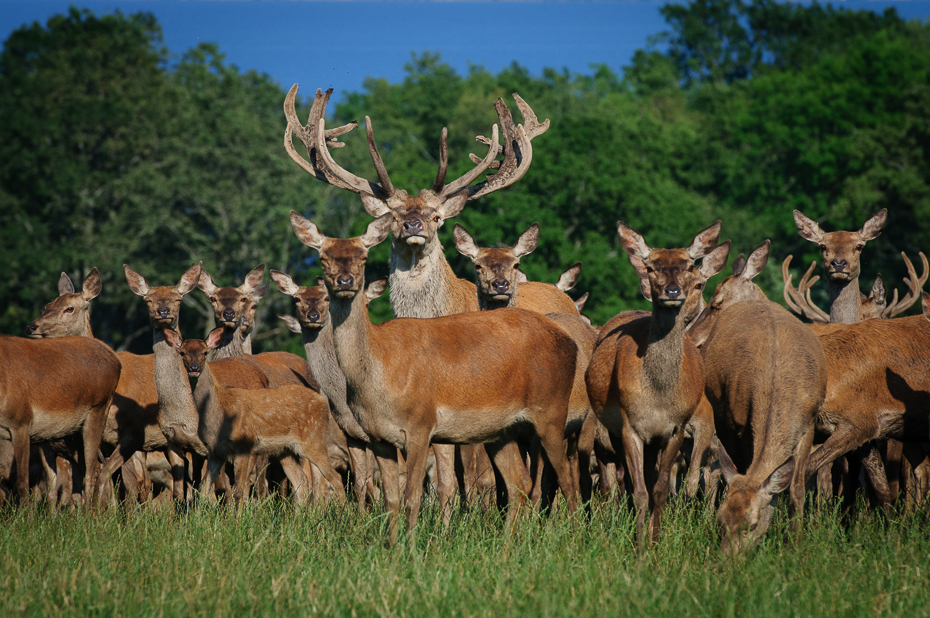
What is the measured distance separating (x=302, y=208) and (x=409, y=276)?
21476 millimetres

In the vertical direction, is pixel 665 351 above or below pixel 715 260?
below

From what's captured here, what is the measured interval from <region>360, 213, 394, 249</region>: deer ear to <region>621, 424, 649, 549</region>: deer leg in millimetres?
1995

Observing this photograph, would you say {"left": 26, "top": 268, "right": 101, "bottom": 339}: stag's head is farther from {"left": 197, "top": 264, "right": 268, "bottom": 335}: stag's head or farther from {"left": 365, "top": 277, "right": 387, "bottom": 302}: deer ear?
{"left": 365, "top": 277, "right": 387, "bottom": 302}: deer ear

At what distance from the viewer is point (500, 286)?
8.21 m

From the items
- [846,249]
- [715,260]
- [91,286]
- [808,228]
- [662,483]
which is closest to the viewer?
[662,483]

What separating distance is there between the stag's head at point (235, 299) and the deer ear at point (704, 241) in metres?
4.30

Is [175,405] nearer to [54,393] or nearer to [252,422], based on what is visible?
[252,422]

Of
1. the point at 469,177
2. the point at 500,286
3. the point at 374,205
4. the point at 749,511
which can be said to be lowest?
the point at 749,511

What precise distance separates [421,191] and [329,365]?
1.73 m

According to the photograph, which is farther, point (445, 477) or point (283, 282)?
point (283, 282)

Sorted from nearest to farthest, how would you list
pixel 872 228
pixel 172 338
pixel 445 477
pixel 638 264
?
pixel 638 264, pixel 445 477, pixel 172 338, pixel 872 228

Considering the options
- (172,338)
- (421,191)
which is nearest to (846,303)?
(421,191)

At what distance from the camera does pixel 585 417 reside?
7.41 metres

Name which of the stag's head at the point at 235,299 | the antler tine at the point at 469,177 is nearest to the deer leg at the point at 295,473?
the stag's head at the point at 235,299
